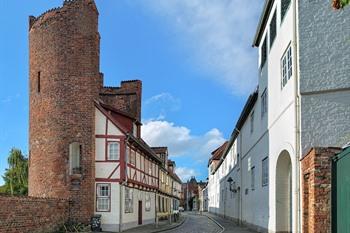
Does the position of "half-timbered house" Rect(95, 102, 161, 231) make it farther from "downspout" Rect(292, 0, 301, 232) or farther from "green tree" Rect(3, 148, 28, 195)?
"green tree" Rect(3, 148, 28, 195)

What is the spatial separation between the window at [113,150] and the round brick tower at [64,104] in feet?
3.43

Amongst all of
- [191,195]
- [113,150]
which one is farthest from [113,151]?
[191,195]

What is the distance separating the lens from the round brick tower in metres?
27.9

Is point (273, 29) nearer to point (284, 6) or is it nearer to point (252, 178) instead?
point (284, 6)

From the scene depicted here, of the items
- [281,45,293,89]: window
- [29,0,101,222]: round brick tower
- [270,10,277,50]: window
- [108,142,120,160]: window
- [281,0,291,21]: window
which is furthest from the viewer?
[108,142,120,160]: window

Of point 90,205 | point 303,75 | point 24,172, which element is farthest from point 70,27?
point 24,172

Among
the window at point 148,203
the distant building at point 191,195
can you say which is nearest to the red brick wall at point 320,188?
the window at point 148,203

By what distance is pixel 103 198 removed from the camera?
94.1 ft

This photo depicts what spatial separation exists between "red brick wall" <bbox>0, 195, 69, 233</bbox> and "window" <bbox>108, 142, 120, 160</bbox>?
150 inches

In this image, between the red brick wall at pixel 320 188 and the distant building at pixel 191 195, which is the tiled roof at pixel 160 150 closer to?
the red brick wall at pixel 320 188

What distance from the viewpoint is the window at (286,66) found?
16.0 m

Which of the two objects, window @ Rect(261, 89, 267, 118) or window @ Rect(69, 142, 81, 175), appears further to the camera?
window @ Rect(69, 142, 81, 175)

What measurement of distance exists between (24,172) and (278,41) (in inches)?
1776

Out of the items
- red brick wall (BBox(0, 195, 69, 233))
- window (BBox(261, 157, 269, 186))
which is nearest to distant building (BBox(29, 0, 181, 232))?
red brick wall (BBox(0, 195, 69, 233))
